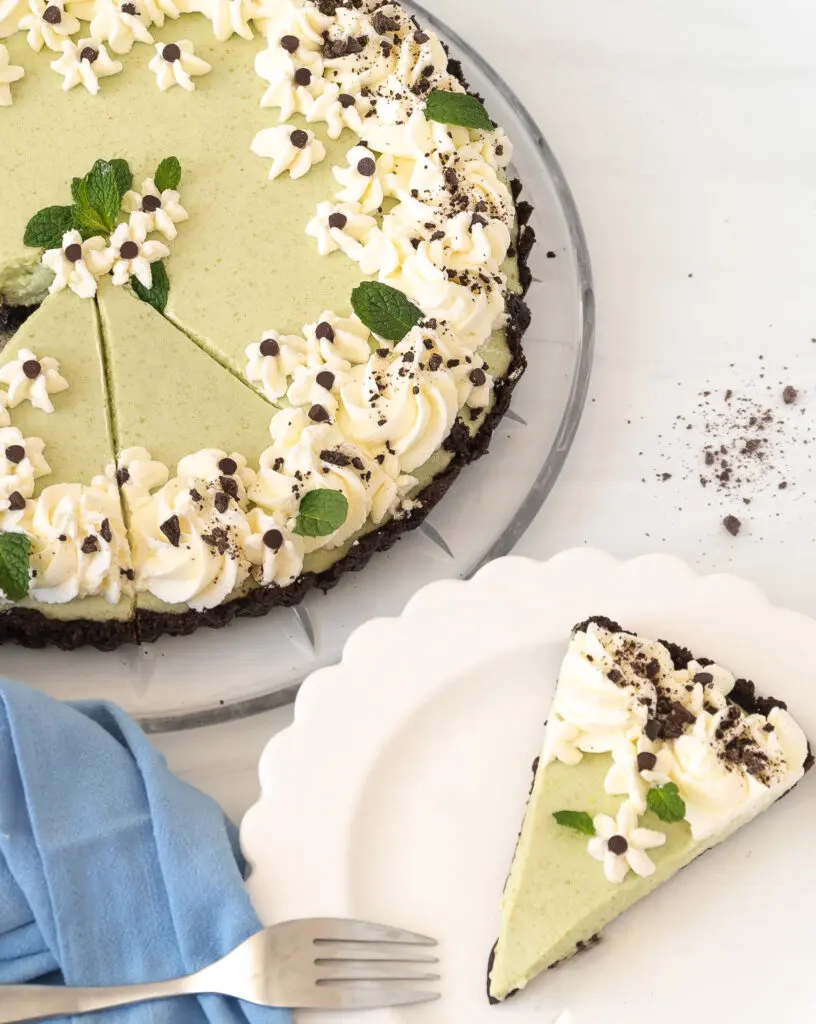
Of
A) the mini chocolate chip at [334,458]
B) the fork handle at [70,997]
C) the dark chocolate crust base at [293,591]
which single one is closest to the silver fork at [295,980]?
the fork handle at [70,997]

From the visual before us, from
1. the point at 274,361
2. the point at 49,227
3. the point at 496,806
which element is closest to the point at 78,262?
the point at 49,227

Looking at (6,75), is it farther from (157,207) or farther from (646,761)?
(646,761)

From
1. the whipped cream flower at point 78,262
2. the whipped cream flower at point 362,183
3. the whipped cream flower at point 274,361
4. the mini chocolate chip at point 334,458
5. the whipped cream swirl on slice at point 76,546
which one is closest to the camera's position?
the whipped cream swirl on slice at point 76,546

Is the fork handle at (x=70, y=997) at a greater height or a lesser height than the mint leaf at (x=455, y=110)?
lesser

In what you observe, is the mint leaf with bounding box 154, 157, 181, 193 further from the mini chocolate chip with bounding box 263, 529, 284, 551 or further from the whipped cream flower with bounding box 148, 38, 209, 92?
the mini chocolate chip with bounding box 263, 529, 284, 551

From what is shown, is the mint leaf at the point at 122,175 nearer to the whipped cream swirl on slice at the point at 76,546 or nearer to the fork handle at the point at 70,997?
the whipped cream swirl on slice at the point at 76,546

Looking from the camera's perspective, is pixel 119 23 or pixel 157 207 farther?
pixel 119 23
